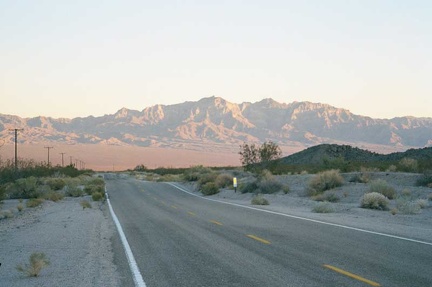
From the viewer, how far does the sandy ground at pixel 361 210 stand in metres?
17.2

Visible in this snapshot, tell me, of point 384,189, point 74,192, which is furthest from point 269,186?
point 74,192

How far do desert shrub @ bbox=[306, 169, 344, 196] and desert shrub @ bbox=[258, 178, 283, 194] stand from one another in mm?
4478

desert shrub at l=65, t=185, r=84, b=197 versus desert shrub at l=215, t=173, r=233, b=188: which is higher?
desert shrub at l=215, t=173, r=233, b=188

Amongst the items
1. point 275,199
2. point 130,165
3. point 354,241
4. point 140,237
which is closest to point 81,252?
point 140,237

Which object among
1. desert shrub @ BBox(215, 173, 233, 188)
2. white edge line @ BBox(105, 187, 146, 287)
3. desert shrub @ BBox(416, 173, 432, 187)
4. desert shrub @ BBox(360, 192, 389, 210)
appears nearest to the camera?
white edge line @ BBox(105, 187, 146, 287)

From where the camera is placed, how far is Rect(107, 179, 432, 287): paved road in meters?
9.84

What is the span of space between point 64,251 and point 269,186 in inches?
1071

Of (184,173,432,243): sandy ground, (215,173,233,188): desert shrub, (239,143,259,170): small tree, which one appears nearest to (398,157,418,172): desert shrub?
(184,173,432,243): sandy ground

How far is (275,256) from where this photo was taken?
12117mm

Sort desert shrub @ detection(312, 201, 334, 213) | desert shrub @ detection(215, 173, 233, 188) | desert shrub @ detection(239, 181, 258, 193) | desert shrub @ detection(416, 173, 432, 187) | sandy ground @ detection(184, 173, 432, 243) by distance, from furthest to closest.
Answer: desert shrub @ detection(215, 173, 233, 188), desert shrub @ detection(239, 181, 258, 193), desert shrub @ detection(416, 173, 432, 187), desert shrub @ detection(312, 201, 334, 213), sandy ground @ detection(184, 173, 432, 243)

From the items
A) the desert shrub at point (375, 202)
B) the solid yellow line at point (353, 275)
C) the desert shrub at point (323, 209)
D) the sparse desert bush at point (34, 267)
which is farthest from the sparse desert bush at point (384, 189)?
the sparse desert bush at point (34, 267)

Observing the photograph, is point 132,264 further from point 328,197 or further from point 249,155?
point 249,155

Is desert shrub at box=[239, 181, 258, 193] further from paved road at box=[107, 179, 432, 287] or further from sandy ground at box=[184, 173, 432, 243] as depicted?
paved road at box=[107, 179, 432, 287]

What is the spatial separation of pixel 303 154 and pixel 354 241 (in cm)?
7635
